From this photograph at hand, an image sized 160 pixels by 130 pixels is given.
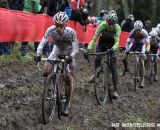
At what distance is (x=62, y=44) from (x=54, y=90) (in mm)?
1344

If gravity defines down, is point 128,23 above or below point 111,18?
below

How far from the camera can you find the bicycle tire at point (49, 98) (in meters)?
8.95

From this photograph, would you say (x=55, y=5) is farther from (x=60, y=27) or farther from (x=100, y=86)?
(x=60, y=27)

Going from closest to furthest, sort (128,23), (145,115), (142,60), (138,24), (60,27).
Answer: (60,27) < (145,115) < (138,24) < (142,60) < (128,23)

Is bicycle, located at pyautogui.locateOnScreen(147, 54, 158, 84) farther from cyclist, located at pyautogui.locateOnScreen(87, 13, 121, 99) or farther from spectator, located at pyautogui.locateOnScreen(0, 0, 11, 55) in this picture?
spectator, located at pyautogui.locateOnScreen(0, 0, 11, 55)

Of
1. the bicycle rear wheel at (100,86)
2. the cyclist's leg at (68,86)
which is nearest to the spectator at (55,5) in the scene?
the bicycle rear wheel at (100,86)

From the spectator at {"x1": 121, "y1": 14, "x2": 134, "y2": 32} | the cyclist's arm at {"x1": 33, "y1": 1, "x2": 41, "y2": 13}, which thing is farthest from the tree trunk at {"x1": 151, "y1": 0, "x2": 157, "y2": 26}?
the cyclist's arm at {"x1": 33, "y1": 1, "x2": 41, "y2": 13}

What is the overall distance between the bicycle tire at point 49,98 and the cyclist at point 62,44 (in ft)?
1.26

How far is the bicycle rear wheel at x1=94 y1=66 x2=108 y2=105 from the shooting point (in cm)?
1184

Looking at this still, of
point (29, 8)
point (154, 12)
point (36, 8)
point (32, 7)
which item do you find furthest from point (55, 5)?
point (154, 12)

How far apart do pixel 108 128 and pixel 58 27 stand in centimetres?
262

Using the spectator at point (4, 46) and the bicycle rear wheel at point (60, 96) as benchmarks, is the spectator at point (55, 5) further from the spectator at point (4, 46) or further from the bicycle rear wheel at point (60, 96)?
the bicycle rear wheel at point (60, 96)

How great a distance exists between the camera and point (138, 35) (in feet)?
52.6


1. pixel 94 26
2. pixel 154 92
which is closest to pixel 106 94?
pixel 154 92
